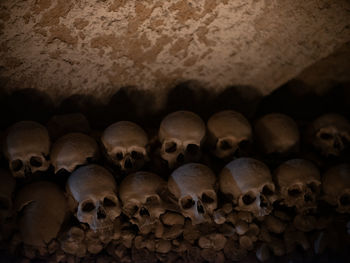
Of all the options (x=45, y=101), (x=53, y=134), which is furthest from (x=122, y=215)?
(x=45, y=101)

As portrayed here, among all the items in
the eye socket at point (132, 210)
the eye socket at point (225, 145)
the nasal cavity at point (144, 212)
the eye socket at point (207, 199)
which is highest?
the eye socket at point (225, 145)

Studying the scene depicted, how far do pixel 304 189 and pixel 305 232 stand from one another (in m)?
0.20

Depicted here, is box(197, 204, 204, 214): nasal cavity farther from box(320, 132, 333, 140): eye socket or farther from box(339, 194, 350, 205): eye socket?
box(320, 132, 333, 140): eye socket

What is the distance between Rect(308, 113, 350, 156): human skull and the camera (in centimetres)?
183

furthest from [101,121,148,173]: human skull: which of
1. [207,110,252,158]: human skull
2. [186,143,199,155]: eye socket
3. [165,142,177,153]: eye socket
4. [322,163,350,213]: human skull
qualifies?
[322,163,350,213]: human skull

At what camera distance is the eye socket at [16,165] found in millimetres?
1620

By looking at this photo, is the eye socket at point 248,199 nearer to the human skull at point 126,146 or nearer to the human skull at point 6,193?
the human skull at point 126,146

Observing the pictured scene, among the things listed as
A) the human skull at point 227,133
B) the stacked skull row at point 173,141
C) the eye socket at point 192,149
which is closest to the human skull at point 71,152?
the stacked skull row at point 173,141

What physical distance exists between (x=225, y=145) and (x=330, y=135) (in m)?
0.53

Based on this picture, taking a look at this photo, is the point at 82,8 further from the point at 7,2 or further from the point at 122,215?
the point at 122,215

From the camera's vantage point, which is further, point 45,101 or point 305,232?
point 45,101

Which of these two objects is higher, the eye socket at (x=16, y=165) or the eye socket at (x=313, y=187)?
the eye socket at (x=16, y=165)

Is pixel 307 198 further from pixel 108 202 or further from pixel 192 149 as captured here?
pixel 108 202

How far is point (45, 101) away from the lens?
6.06 ft
